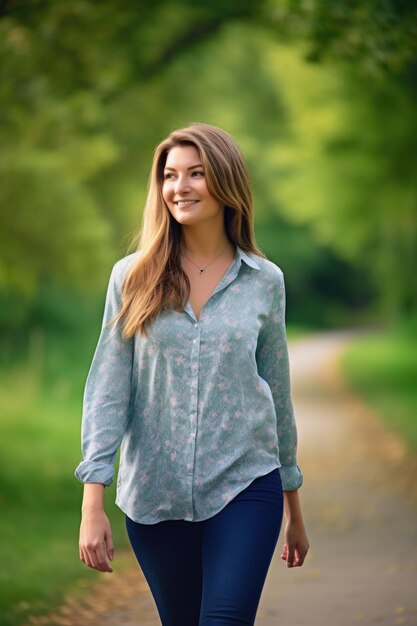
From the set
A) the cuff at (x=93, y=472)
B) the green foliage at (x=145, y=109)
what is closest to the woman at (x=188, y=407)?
the cuff at (x=93, y=472)

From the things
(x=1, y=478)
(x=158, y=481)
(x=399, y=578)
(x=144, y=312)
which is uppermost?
(x=144, y=312)

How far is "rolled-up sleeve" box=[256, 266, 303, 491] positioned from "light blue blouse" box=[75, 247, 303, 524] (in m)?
0.10

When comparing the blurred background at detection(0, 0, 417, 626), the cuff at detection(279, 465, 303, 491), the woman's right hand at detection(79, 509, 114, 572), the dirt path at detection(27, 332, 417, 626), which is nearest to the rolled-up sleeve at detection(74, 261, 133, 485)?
the woman's right hand at detection(79, 509, 114, 572)

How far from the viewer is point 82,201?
11031 mm

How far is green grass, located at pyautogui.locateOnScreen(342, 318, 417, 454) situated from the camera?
16031 millimetres

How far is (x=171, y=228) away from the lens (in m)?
3.70

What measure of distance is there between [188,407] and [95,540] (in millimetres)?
459

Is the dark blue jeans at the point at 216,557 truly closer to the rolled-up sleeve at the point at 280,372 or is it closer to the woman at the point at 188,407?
the woman at the point at 188,407

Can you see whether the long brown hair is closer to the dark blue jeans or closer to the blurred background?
the dark blue jeans

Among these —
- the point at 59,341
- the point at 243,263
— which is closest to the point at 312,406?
the point at 59,341

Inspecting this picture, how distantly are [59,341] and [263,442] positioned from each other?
17379 mm

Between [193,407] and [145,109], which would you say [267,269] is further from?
[145,109]

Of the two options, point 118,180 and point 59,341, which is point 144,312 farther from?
point 59,341

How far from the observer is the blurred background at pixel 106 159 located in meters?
8.62
